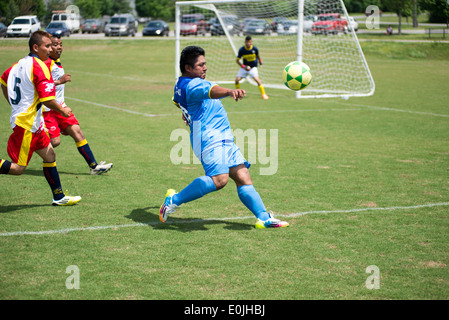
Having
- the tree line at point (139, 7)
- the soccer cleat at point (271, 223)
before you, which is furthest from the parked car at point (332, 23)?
the soccer cleat at point (271, 223)

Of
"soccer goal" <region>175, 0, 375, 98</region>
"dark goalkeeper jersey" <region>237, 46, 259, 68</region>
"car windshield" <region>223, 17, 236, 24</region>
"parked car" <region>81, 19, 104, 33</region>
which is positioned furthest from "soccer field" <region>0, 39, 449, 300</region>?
"parked car" <region>81, 19, 104, 33</region>

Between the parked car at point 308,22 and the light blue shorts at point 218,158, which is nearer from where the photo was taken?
the light blue shorts at point 218,158

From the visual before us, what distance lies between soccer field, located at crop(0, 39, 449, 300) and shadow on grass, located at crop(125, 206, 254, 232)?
0.02 m

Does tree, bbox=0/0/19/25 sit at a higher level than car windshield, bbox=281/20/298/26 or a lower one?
higher

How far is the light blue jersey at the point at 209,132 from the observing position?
18.1 feet

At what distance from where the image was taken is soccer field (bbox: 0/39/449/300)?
4250mm

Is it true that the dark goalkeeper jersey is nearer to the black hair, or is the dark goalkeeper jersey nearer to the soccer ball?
the soccer ball

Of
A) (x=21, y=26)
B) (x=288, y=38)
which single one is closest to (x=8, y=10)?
(x=21, y=26)

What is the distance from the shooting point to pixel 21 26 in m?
14.8

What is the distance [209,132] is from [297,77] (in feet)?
9.23

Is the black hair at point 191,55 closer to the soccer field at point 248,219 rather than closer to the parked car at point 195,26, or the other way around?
the soccer field at point 248,219

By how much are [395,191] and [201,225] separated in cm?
307

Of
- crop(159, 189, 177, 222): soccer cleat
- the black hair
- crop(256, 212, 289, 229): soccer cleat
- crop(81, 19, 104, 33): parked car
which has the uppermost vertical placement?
the black hair
